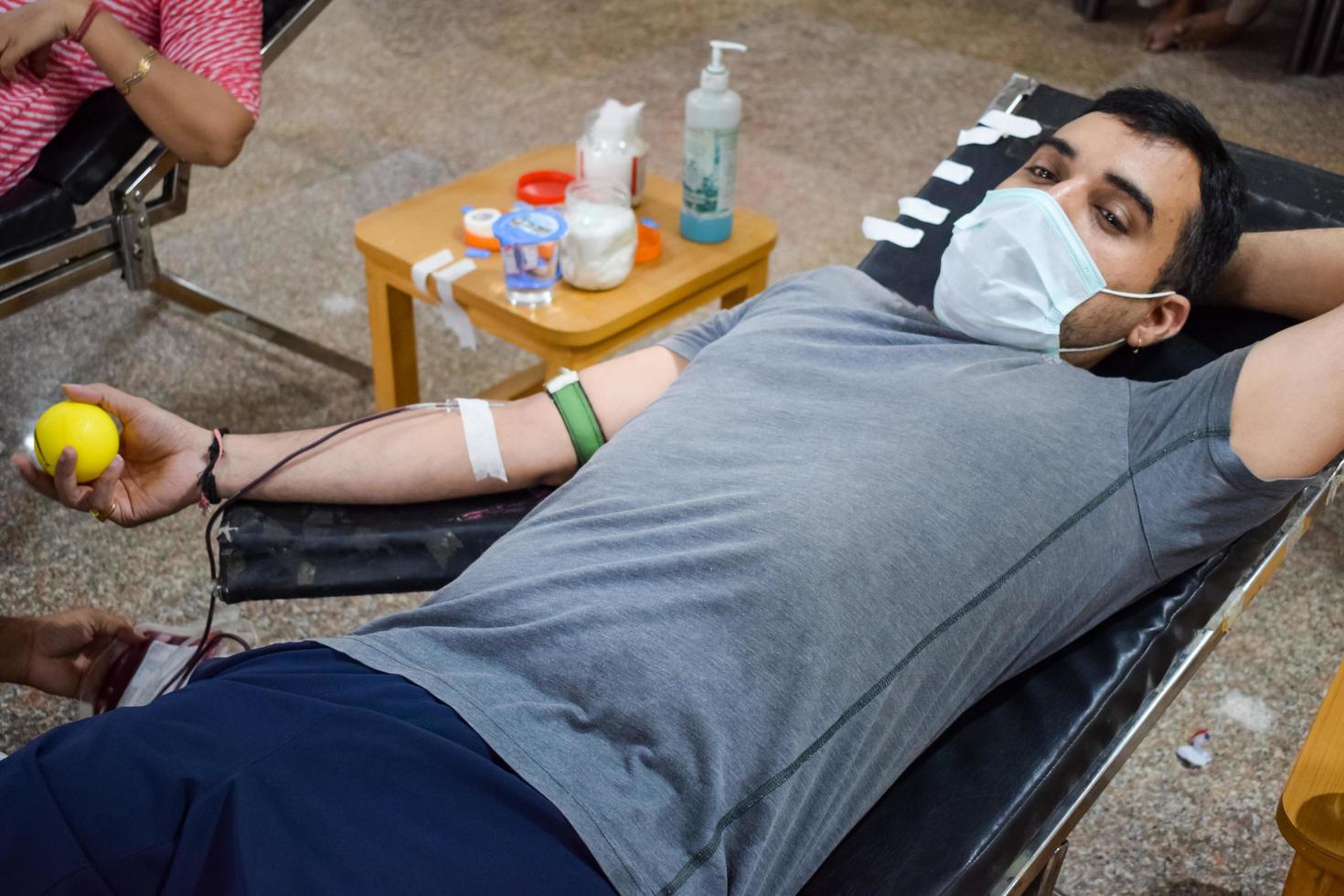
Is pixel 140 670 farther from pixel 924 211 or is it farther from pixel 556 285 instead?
pixel 924 211

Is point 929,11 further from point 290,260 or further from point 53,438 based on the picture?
point 53,438

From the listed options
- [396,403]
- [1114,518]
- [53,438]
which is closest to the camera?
[1114,518]

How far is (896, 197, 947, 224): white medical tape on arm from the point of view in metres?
1.60

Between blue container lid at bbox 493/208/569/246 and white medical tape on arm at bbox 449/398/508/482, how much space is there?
468 millimetres

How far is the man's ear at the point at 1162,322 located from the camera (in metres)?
1.34

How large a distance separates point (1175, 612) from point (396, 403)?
1.33m

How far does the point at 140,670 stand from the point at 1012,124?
51.5 inches

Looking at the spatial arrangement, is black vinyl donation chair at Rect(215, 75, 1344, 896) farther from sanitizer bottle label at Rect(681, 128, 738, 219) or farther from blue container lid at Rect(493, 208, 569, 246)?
sanitizer bottle label at Rect(681, 128, 738, 219)

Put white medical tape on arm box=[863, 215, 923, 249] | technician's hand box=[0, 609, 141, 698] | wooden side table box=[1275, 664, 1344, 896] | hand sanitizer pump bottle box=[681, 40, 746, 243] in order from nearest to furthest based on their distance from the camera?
wooden side table box=[1275, 664, 1344, 896] < technician's hand box=[0, 609, 141, 698] < white medical tape on arm box=[863, 215, 923, 249] < hand sanitizer pump bottle box=[681, 40, 746, 243]

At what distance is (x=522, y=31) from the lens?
3799 mm

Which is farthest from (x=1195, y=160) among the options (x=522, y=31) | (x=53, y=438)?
(x=522, y=31)

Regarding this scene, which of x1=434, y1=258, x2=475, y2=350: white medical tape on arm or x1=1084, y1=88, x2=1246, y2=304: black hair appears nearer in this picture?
x1=1084, y1=88, x2=1246, y2=304: black hair

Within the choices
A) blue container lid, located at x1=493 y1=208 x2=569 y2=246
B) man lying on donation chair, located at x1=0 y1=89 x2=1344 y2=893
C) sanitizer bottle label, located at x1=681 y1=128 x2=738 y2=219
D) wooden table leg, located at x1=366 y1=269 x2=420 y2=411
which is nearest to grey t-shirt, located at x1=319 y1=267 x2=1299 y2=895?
man lying on donation chair, located at x1=0 y1=89 x2=1344 y2=893

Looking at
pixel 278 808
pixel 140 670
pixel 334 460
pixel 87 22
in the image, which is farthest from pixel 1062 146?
pixel 87 22
